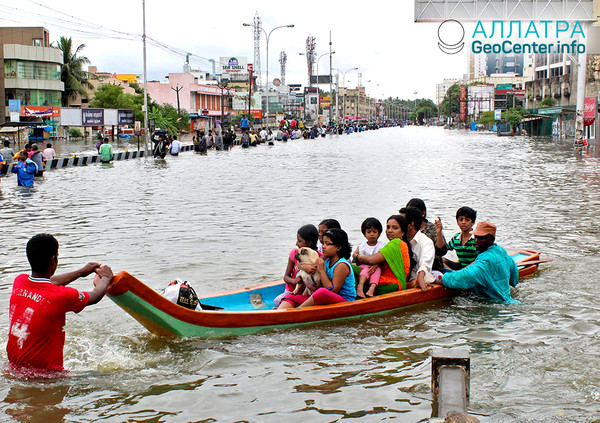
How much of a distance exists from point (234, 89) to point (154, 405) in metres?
116

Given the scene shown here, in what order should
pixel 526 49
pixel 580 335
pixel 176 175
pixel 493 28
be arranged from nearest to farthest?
pixel 580 335 → pixel 176 175 → pixel 493 28 → pixel 526 49

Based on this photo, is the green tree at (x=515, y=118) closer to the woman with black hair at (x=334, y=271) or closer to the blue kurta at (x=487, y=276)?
the blue kurta at (x=487, y=276)

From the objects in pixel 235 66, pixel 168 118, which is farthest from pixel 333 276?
pixel 235 66

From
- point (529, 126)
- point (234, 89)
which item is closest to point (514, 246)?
point (529, 126)

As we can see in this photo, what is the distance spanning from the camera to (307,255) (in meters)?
7.39

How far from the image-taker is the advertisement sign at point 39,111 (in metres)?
62.8

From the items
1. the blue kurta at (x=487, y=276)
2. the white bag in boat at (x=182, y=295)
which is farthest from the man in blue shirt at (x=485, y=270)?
the white bag in boat at (x=182, y=295)

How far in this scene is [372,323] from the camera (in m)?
7.78

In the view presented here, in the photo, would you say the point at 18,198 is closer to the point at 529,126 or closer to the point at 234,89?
the point at 529,126

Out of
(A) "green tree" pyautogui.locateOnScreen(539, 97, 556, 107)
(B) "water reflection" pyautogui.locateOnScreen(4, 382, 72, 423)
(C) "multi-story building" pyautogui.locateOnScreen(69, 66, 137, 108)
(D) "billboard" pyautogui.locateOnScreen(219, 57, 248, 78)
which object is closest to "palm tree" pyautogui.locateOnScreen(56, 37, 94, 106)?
(C) "multi-story building" pyautogui.locateOnScreen(69, 66, 137, 108)

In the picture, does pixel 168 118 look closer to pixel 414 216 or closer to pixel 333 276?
pixel 414 216

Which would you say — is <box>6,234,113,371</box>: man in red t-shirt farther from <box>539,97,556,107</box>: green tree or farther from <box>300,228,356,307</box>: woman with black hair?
<box>539,97,556,107</box>: green tree

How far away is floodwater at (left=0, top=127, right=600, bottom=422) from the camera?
18.9 ft

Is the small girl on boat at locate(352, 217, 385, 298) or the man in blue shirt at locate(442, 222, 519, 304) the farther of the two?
the man in blue shirt at locate(442, 222, 519, 304)
